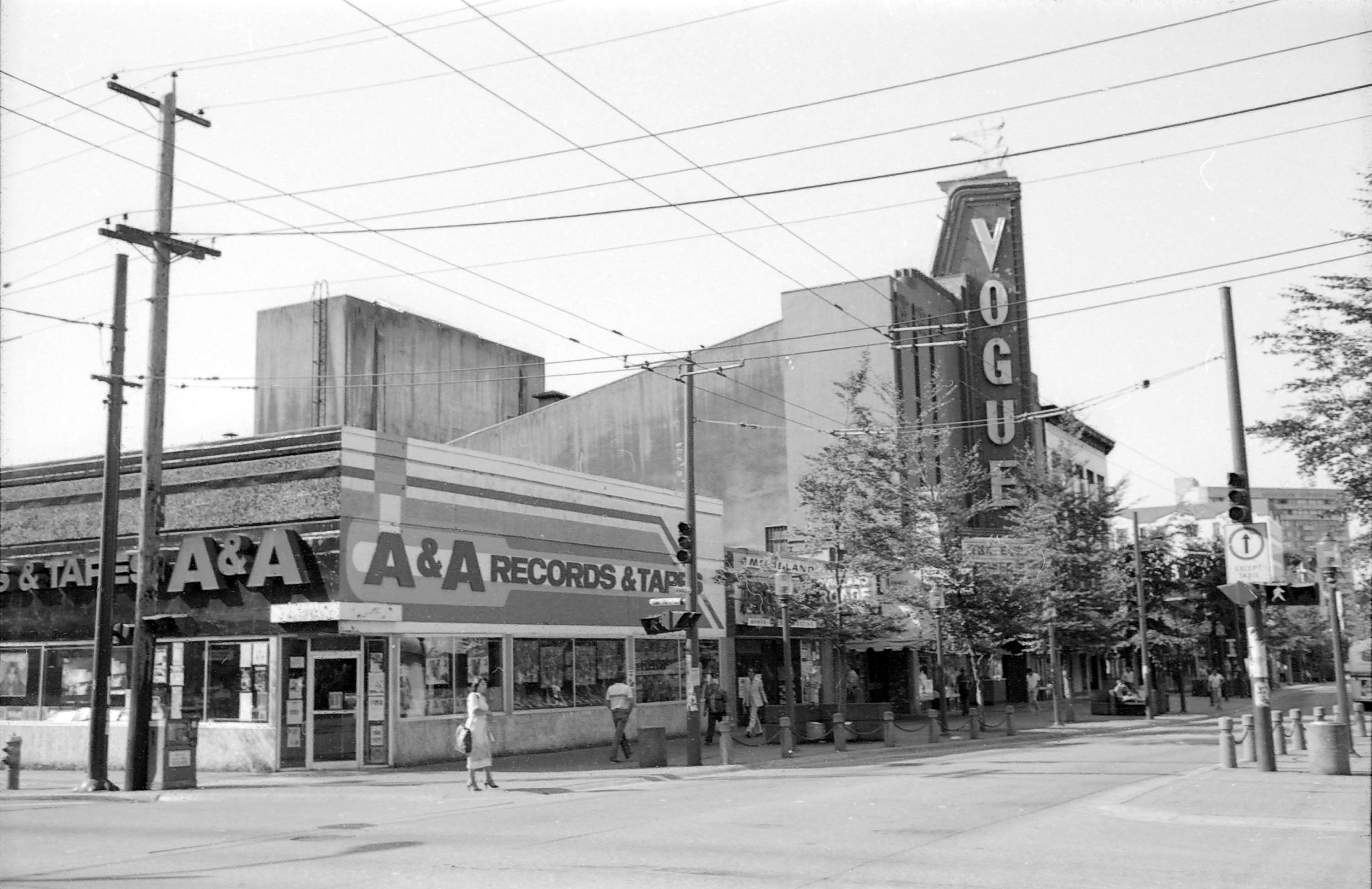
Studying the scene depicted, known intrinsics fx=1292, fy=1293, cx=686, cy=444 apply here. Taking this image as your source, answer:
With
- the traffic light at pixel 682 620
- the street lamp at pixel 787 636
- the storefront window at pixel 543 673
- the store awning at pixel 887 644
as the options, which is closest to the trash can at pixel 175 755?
the storefront window at pixel 543 673

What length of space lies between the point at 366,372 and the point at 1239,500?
115 ft

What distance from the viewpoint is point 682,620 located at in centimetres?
2566

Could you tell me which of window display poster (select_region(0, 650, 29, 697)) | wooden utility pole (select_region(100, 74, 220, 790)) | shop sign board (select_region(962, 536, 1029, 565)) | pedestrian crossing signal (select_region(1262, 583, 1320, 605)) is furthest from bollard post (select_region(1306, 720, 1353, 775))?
window display poster (select_region(0, 650, 29, 697))

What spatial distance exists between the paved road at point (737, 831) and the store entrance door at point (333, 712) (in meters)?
2.67

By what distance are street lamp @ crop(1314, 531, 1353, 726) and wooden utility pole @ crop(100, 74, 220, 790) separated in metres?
19.5

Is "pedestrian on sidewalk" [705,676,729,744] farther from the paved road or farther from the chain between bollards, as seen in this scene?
the chain between bollards

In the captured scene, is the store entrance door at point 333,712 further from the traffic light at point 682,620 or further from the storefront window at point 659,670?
the storefront window at point 659,670

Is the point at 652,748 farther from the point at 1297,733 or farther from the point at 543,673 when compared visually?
the point at 1297,733

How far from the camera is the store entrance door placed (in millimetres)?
25016

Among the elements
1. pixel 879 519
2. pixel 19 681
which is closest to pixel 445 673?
pixel 19 681

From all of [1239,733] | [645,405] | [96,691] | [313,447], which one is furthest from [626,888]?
[645,405]

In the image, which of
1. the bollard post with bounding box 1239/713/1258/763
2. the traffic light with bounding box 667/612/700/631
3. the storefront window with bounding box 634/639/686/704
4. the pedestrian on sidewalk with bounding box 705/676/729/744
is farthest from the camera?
the storefront window with bounding box 634/639/686/704

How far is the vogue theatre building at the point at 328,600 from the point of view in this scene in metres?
25.2

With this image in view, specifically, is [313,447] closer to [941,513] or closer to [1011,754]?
[1011,754]
